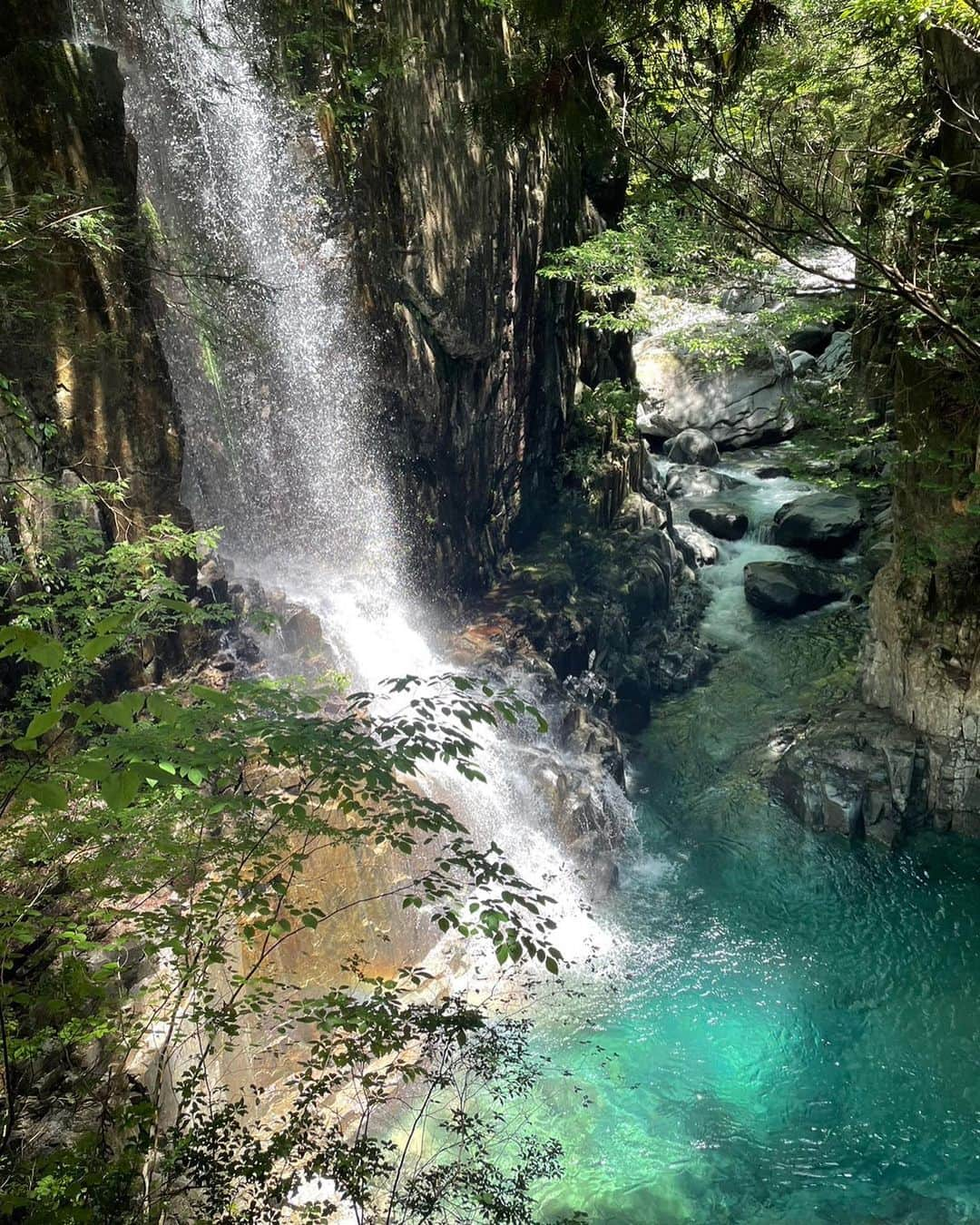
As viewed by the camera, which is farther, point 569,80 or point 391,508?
point 391,508

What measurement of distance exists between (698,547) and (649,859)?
8.17 meters

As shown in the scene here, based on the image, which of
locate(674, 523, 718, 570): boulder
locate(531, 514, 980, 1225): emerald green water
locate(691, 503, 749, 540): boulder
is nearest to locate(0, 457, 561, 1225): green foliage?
locate(531, 514, 980, 1225): emerald green water

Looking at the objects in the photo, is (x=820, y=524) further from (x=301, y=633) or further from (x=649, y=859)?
(x=301, y=633)

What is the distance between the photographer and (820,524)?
1544 centimetres

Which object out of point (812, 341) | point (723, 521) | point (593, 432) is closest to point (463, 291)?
point (593, 432)

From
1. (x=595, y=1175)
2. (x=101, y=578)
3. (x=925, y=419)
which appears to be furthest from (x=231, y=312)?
(x=595, y=1175)

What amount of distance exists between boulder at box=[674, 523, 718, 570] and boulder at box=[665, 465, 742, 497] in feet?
4.68

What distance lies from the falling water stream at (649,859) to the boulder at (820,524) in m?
2.05

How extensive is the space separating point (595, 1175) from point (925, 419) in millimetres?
8634

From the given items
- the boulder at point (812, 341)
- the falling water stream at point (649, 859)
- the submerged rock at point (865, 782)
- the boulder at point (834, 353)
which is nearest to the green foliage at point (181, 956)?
the falling water stream at point (649, 859)

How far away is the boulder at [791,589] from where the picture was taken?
47.2ft

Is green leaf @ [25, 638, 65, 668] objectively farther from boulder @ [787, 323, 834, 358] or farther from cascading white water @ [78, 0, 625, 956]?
boulder @ [787, 323, 834, 358]

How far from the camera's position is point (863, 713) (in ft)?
35.8

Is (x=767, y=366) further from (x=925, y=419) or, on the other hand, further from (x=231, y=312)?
(x=231, y=312)
